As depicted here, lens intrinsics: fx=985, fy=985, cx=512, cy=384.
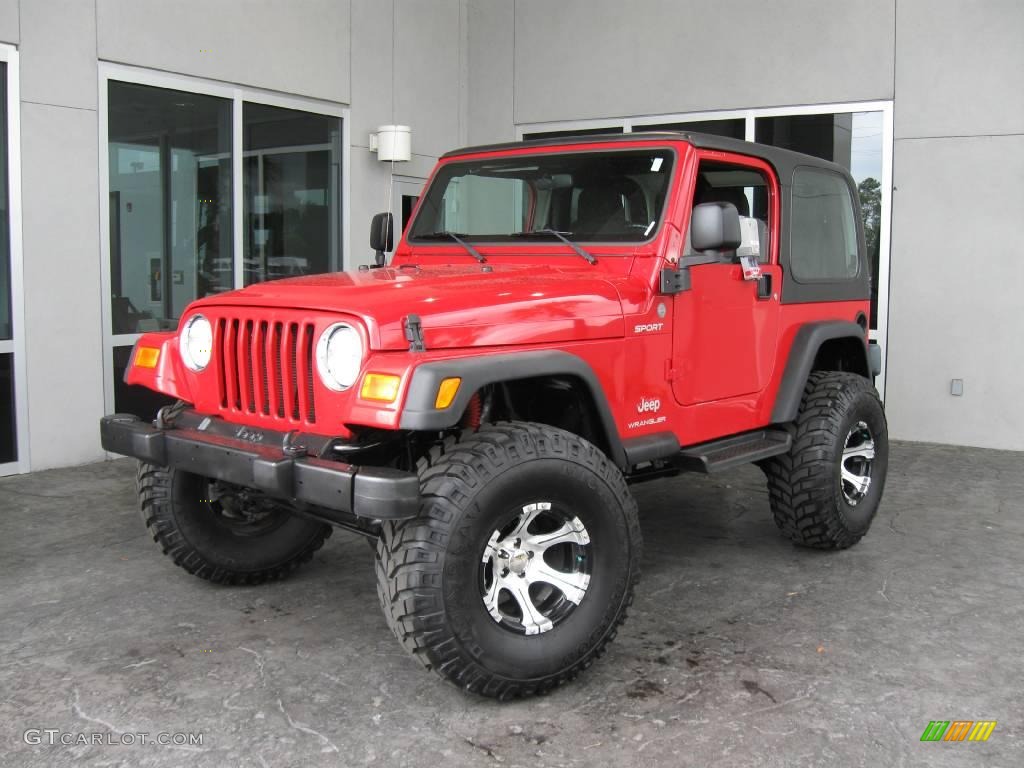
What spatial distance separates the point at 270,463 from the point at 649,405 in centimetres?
154

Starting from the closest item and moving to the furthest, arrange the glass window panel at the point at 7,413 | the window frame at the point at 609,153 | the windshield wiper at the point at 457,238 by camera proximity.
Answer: the window frame at the point at 609,153 < the windshield wiper at the point at 457,238 < the glass window panel at the point at 7,413

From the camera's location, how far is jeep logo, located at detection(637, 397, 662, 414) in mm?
3854

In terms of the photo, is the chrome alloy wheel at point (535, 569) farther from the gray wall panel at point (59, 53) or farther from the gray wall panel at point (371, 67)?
the gray wall panel at point (371, 67)

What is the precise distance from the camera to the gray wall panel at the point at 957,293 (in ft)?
25.1

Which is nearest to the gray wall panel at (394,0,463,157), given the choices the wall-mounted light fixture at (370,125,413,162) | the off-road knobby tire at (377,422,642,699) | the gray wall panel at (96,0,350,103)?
the wall-mounted light fixture at (370,125,413,162)

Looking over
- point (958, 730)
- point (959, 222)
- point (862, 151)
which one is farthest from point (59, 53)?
point (959, 222)

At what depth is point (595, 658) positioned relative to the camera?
11.0ft

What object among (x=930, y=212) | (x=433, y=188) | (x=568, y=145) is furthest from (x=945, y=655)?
(x=930, y=212)

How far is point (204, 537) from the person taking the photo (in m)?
4.18

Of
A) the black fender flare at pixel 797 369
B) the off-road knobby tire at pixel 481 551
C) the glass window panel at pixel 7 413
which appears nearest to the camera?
the off-road knobby tire at pixel 481 551

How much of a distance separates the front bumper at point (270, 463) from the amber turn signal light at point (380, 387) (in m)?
0.22

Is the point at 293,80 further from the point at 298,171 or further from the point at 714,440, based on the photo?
the point at 714,440

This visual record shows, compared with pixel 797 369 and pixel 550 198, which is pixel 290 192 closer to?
pixel 550 198

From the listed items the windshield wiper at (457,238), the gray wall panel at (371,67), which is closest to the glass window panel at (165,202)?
the gray wall panel at (371,67)
